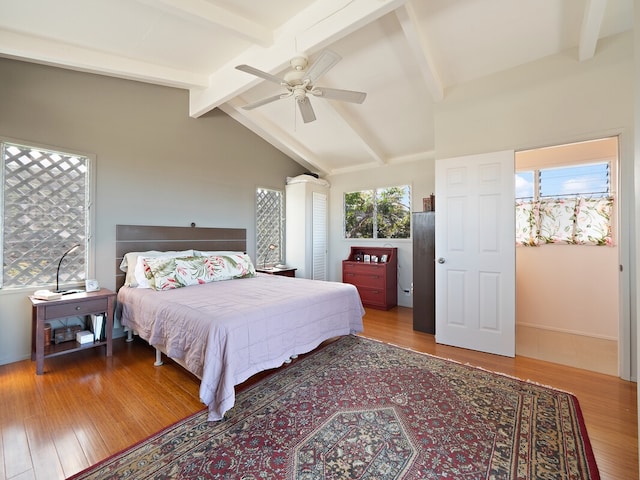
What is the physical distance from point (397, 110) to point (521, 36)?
4.71ft

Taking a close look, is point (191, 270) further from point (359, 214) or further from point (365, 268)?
point (359, 214)

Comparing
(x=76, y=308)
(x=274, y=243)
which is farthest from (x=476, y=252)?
(x=76, y=308)

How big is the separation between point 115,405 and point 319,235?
152 inches

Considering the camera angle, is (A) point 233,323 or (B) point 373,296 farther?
(B) point 373,296

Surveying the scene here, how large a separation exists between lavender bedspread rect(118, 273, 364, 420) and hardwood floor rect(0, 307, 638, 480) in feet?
1.00

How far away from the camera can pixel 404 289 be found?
4863mm

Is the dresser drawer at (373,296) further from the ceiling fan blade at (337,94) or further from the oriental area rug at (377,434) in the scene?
the ceiling fan blade at (337,94)

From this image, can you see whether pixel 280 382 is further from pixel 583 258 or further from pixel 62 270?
pixel 583 258

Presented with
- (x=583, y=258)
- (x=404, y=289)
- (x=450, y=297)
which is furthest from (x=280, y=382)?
(x=583, y=258)

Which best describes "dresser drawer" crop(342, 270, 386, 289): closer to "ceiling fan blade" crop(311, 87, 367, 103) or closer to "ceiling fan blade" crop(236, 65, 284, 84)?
"ceiling fan blade" crop(311, 87, 367, 103)

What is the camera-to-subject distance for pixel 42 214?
2.81 meters

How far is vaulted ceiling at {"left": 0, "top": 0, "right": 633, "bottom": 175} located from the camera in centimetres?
228

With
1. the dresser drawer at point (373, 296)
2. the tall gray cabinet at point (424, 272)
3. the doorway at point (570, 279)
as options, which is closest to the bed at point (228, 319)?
the tall gray cabinet at point (424, 272)

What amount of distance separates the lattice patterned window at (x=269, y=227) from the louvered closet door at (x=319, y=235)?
58 cm
